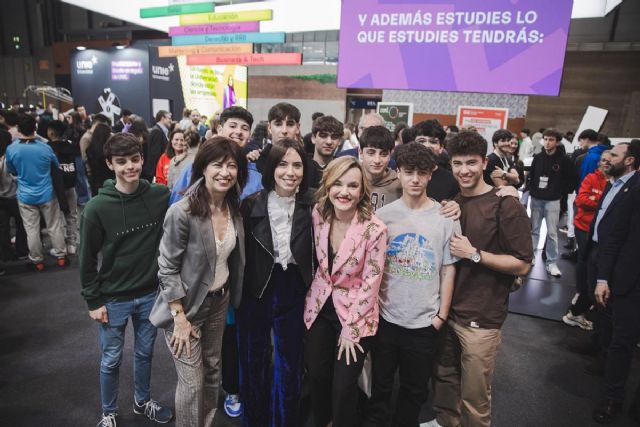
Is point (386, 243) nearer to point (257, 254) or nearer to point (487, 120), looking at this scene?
point (257, 254)

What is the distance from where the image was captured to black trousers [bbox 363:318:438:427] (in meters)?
2.00

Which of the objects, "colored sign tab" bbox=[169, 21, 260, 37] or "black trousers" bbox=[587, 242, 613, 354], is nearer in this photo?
"black trousers" bbox=[587, 242, 613, 354]

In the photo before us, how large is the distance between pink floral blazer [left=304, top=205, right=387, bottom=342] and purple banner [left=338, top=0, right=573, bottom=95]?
2.39 m

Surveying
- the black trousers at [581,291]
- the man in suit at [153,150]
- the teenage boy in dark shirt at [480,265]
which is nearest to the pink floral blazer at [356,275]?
the teenage boy in dark shirt at [480,265]

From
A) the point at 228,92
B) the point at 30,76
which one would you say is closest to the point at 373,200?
the point at 228,92

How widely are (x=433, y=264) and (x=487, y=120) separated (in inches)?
207

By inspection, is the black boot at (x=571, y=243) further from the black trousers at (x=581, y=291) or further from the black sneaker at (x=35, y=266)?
the black sneaker at (x=35, y=266)

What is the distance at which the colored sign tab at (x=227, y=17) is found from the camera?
5.50 meters

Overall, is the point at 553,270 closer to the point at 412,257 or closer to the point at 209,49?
the point at 412,257

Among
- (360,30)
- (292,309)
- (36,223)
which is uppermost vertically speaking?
(360,30)

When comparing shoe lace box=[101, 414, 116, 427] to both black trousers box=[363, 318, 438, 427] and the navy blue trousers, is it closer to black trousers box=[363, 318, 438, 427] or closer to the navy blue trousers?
the navy blue trousers

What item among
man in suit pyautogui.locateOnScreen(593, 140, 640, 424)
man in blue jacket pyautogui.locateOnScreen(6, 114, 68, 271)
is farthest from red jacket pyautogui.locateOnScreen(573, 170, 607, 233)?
man in blue jacket pyautogui.locateOnScreen(6, 114, 68, 271)

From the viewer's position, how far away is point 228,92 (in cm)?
982

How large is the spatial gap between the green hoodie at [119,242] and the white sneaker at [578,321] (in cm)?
391
